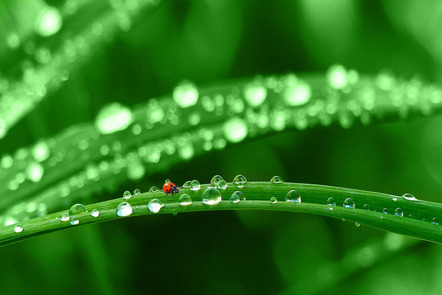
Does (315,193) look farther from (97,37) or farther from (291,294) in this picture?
(97,37)

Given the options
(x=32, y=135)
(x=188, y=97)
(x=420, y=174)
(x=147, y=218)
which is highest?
(x=32, y=135)

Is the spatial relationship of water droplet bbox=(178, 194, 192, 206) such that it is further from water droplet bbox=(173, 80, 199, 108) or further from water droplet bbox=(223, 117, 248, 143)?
water droplet bbox=(173, 80, 199, 108)

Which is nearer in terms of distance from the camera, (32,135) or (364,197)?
(364,197)

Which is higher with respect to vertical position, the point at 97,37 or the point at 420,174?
the point at 97,37

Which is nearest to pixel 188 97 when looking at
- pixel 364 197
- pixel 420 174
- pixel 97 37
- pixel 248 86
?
pixel 248 86

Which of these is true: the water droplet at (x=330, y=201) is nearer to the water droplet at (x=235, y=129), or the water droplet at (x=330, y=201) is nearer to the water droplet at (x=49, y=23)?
the water droplet at (x=235, y=129)

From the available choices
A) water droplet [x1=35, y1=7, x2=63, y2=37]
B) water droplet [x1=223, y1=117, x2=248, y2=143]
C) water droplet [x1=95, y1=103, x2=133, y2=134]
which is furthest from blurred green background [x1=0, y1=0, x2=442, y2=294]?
water droplet [x1=223, y1=117, x2=248, y2=143]
